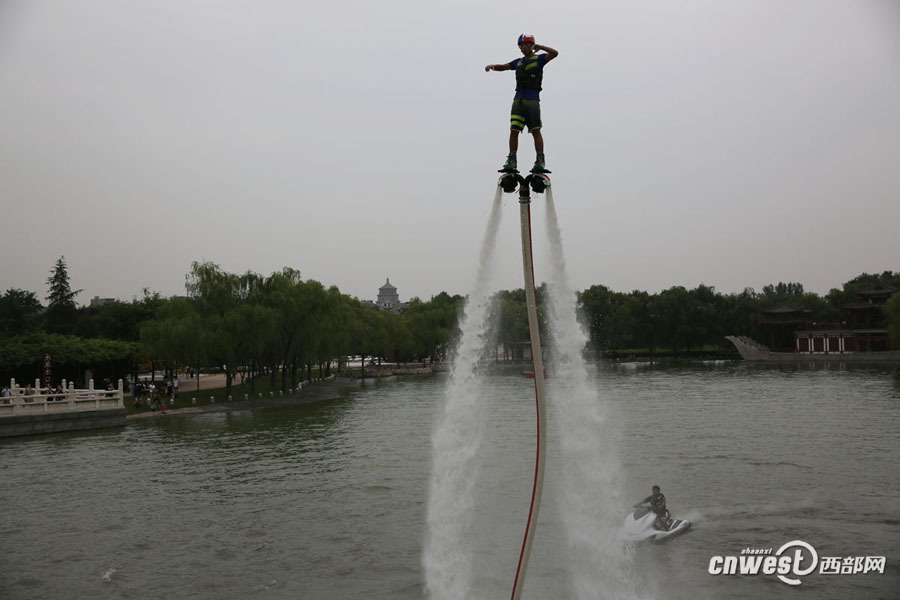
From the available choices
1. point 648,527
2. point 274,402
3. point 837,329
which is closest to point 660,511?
point 648,527

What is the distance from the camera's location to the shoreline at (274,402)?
140 ft

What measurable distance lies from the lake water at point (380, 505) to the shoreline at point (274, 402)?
19.9 ft

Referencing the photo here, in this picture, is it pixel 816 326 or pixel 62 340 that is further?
pixel 816 326

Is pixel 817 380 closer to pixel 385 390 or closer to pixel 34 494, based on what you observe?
pixel 385 390

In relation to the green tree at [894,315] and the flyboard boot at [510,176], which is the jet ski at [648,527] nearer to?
the flyboard boot at [510,176]

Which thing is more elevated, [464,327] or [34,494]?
[464,327]

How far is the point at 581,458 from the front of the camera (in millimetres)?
11195

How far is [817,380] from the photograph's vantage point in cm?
6331

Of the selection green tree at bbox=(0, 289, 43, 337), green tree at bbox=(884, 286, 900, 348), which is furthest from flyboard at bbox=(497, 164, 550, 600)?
green tree at bbox=(884, 286, 900, 348)

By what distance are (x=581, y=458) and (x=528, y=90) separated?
22.3 ft

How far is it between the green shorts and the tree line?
3.17 metres

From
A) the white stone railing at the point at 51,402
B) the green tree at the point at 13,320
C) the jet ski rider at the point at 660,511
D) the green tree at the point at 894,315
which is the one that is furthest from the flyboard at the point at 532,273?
the green tree at the point at 894,315

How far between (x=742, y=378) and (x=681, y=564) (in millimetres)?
59962

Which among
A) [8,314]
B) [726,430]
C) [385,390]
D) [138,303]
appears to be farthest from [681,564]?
[8,314]
